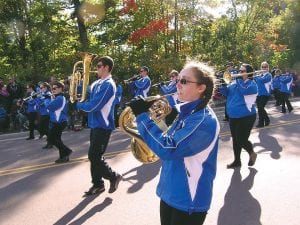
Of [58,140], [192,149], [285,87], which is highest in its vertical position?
[192,149]

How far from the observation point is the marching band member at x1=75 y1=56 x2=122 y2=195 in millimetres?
6559

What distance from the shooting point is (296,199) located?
6.40 meters

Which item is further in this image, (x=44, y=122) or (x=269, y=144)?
(x=44, y=122)

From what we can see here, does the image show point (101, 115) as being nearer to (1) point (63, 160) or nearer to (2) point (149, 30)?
(1) point (63, 160)

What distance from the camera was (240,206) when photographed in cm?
612

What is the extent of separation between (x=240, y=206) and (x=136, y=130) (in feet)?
9.23

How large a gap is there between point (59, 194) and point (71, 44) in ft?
63.3

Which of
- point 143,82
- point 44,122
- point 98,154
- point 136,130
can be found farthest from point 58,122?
point 136,130

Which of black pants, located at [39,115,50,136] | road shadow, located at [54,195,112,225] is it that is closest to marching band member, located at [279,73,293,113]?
black pants, located at [39,115,50,136]

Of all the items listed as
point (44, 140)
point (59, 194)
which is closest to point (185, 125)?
point (59, 194)

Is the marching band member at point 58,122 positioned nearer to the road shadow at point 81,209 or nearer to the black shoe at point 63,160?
the black shoe at point 63,160

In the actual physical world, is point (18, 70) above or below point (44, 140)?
above

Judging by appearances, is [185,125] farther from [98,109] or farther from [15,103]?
[15,103]

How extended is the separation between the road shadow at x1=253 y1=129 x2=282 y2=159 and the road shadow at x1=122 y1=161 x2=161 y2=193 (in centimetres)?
250
